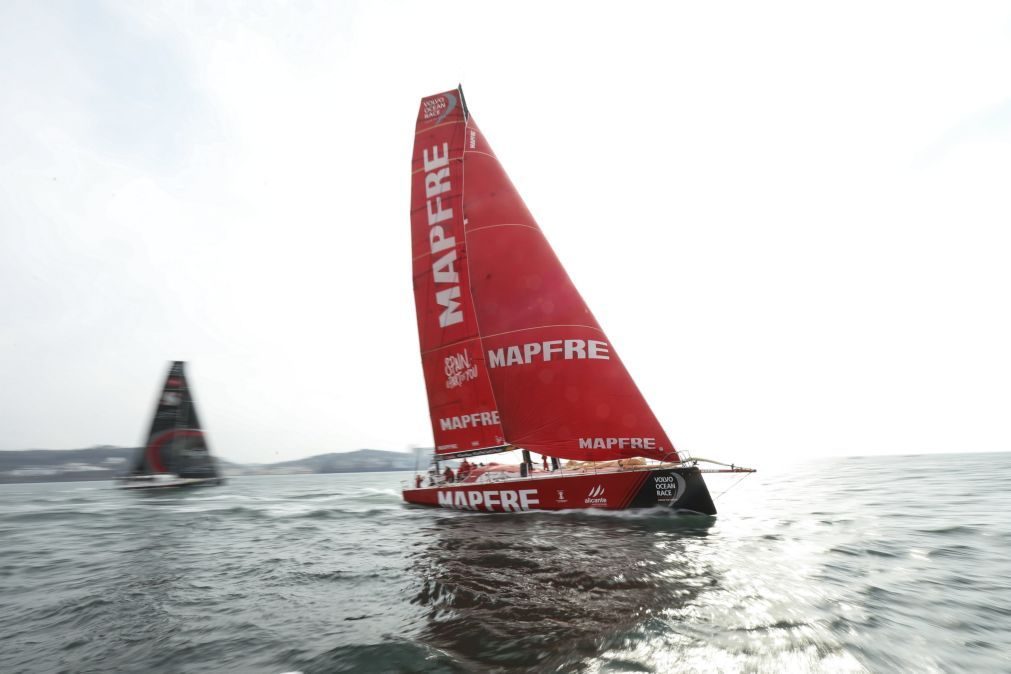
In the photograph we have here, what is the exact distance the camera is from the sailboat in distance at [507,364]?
14633 millimetres

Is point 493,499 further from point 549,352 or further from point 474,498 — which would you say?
point 549,352

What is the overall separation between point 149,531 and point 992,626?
19995 millimetres

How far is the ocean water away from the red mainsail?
3.25 meters

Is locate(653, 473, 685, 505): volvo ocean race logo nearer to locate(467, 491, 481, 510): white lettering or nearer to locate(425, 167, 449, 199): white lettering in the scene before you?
locate(467, 491, 481, 510): white lettering

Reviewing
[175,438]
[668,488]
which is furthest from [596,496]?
[175,438]

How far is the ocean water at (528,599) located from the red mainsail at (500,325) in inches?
128

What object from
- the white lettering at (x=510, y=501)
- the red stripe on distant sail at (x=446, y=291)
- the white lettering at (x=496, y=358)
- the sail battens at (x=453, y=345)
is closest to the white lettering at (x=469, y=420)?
the red stripe on distant sail at (x=446, y=291)

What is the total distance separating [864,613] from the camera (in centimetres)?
→ 609

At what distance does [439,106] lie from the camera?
70.1 feet

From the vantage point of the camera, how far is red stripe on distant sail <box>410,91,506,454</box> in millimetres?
18234

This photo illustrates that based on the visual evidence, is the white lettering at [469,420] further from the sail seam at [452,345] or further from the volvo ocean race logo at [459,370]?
the sail seam at [452,345]

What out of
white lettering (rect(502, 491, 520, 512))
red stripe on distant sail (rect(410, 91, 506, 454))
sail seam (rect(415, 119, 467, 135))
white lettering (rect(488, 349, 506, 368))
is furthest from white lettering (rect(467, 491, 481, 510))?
sail seam (rect(415, 119, 467, 135))

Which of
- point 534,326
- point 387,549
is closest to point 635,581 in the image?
point 387,549

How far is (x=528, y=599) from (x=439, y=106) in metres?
20.9
